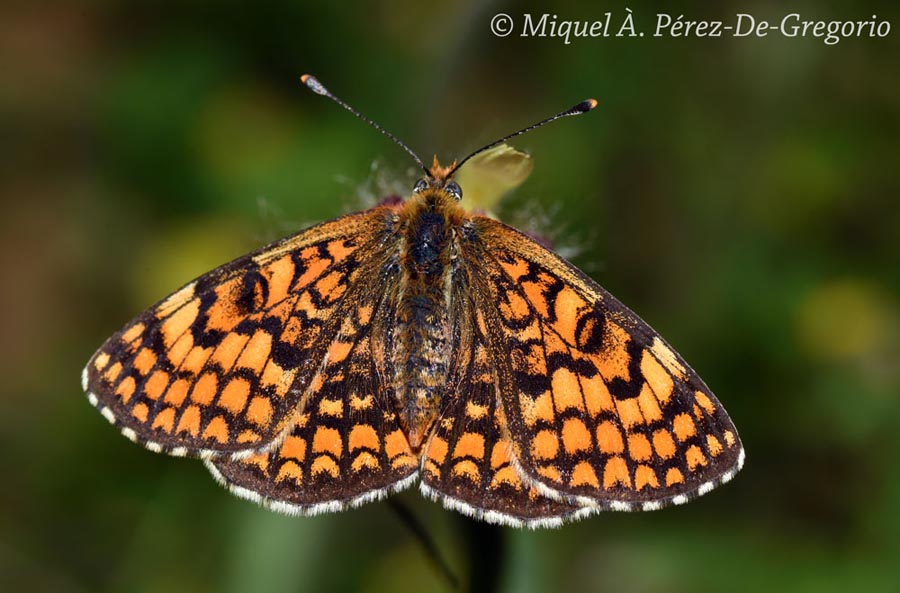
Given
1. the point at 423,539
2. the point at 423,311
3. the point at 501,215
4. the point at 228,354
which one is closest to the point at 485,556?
the point at 423,539

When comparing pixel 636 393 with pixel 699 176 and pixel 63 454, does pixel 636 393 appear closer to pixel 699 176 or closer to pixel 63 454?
pixel 699 176

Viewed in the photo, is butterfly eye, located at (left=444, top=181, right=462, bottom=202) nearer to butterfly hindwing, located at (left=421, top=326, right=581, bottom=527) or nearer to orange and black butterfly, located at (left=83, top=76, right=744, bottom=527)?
orange and black butterfly, located at (left=83, top=76, right=744, bottom=527)

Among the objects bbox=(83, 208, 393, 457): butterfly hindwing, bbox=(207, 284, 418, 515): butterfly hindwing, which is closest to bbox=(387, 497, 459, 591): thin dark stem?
bbox=(207, 284, 418, 515): butterfly hindwing

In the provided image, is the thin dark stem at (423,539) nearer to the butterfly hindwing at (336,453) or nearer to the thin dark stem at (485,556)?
the thin dark stem at (485,556)

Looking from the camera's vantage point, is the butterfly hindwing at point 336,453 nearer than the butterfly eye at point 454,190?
Yes

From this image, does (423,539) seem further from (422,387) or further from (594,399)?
(594,399)

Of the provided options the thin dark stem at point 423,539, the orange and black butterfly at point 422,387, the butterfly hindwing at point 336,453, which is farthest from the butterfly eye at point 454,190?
the thin dark stem at point 423,539

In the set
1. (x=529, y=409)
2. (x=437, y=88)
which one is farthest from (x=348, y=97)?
(x=529, y=409)
